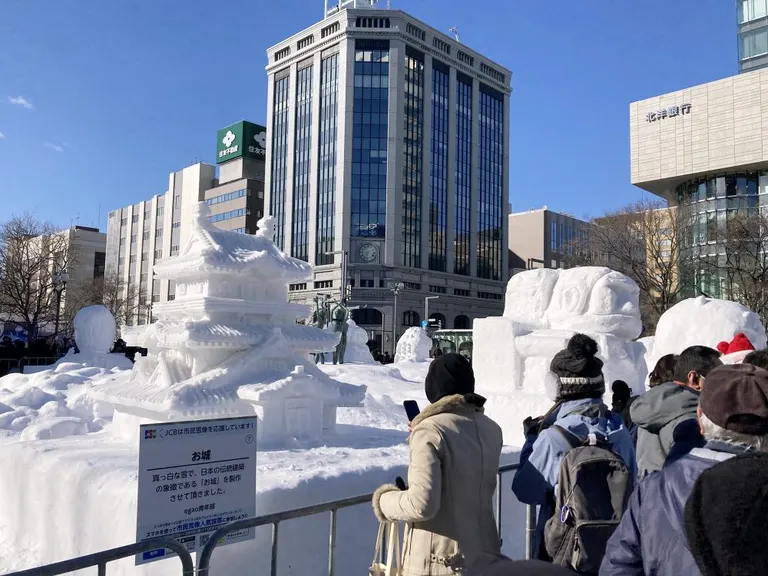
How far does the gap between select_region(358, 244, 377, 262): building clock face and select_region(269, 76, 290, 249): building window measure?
844cm

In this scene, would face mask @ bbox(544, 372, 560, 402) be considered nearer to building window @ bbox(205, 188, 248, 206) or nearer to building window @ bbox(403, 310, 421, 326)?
building window @ bbox(403, 310, 421, 326)

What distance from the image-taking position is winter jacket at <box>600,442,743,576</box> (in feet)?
5.73

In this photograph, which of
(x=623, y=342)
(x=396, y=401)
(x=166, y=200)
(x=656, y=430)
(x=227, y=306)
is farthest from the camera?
(x=166, y=200)

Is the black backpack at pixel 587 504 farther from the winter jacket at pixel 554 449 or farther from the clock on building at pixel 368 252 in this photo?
the clock on building at pixel 368 252

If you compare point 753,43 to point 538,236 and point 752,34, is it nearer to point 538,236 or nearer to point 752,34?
point 752,34

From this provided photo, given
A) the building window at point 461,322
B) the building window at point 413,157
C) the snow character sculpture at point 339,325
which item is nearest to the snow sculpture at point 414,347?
the snow character sculpture at point 339,325

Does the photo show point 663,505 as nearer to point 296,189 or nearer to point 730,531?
point 730,531

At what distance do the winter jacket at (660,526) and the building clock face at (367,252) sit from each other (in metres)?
48.8

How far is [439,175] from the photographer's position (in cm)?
5397

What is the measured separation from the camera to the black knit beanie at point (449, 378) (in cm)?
292

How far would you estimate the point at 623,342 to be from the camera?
858 cm

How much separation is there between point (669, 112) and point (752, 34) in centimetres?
839

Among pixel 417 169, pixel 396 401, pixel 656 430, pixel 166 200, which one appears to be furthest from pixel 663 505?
pixel 166 200

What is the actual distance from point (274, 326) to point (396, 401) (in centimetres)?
575
